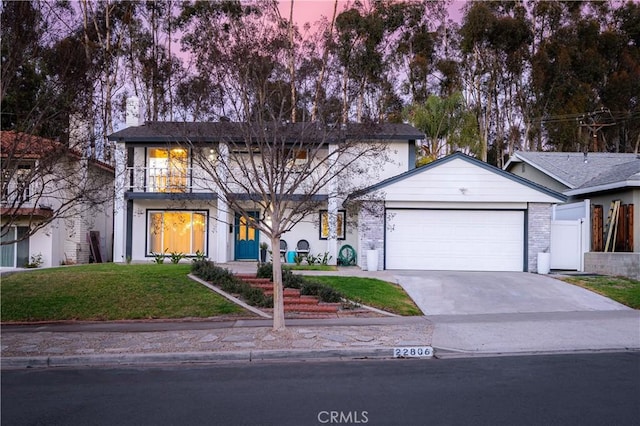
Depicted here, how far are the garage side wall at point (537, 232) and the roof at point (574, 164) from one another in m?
4.59

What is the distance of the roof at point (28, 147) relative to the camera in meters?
9.29

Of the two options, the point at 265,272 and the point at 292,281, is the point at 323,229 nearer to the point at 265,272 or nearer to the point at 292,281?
the point at 265,272

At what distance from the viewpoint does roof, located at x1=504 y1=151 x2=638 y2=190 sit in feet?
79.4

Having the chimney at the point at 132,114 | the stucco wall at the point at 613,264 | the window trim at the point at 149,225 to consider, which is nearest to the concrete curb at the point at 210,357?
the stucco wall at the point at 613,264

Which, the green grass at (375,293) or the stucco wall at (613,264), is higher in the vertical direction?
the stucco wall at (613,264)

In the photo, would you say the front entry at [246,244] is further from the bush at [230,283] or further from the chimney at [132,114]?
the chimney at [132,114]

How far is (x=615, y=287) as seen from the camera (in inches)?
653

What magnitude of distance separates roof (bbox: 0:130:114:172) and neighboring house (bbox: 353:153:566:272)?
11.2 meters

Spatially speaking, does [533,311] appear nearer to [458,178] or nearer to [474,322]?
[474,322]

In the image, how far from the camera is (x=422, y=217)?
1981 cm

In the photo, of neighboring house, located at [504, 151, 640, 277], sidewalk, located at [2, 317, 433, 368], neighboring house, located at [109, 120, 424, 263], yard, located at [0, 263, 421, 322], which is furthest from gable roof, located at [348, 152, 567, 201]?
sidewalk, located at [2, 317, 433, 368]

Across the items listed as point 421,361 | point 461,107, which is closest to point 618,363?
point 421,361

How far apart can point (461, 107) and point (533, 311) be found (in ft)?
69.9

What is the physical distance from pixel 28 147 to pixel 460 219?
46.9 feet
